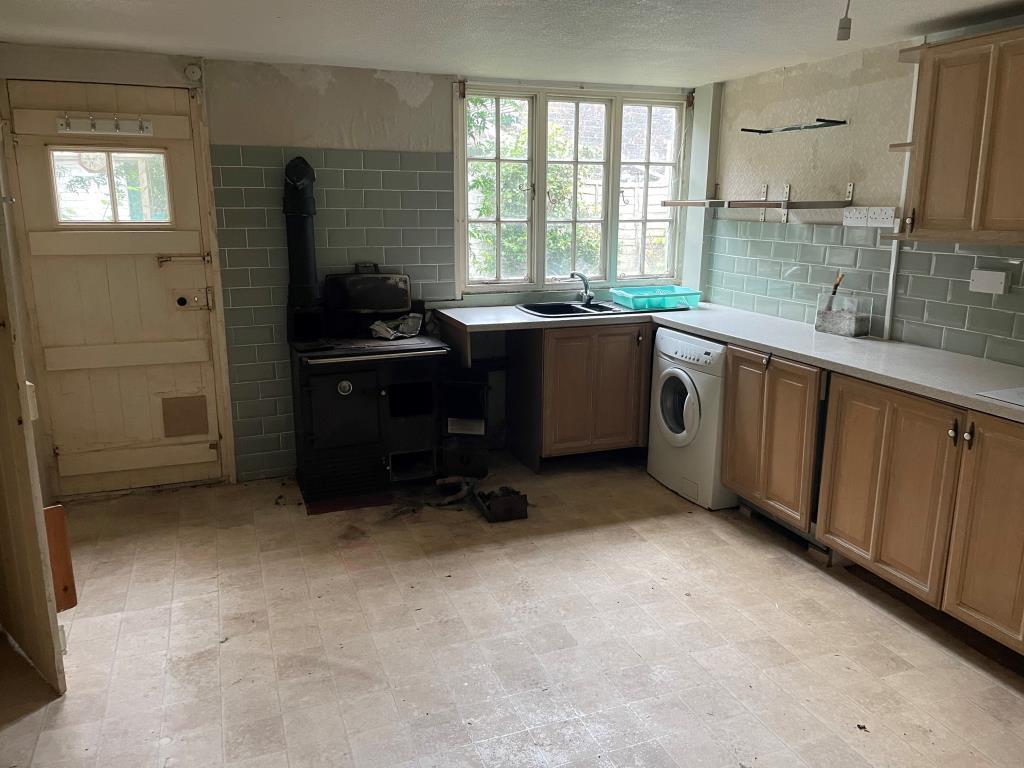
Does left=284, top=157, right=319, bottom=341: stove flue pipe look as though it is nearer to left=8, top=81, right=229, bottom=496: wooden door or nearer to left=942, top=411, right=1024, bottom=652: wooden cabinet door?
left=8, top=81, right=229, bottom=496: wooden door

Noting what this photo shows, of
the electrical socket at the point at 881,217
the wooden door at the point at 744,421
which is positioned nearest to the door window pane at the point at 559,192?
the wooden door at the point at 744,421

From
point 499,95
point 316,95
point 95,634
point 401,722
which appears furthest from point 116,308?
point 401,722

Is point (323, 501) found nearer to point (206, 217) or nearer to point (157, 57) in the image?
point (206, 217)

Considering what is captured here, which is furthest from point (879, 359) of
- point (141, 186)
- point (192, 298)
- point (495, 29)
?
point (141, 186)

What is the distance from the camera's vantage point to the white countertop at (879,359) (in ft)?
8.89

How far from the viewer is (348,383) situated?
3.97m

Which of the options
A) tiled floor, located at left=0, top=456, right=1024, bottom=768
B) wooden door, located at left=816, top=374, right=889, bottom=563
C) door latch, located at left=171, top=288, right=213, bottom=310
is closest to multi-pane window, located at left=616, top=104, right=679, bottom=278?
tiled floor, located at left=0, top=456, right=1024, bottom=768

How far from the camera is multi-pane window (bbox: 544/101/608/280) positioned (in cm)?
480

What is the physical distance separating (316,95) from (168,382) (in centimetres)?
181

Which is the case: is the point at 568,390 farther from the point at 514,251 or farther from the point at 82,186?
the point at 82,186

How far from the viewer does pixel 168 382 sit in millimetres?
4199

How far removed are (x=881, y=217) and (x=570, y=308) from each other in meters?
1.81

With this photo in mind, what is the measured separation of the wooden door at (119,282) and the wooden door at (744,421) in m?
2.80

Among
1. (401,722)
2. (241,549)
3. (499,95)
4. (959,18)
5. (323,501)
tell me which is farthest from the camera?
(499,95)
